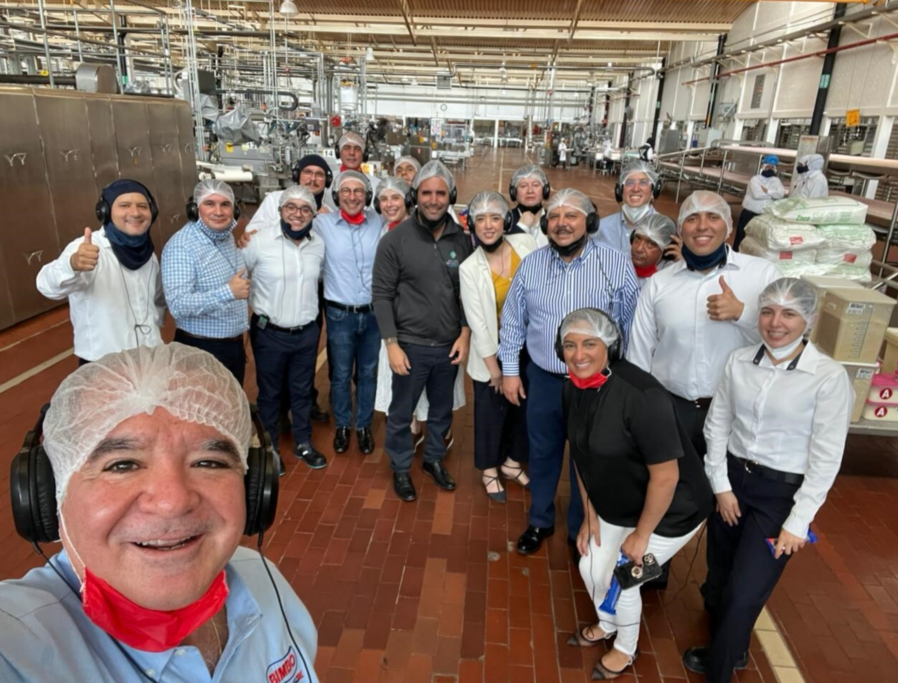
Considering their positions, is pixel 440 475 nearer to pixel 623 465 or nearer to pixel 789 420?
pixel 623 465

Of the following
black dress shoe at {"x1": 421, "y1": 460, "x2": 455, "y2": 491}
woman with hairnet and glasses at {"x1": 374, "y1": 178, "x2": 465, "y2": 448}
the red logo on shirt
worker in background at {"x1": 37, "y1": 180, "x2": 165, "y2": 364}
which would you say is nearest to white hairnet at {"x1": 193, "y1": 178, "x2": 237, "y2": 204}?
worker in background at {"x1": 37, "y1": 180, "x2": 165, "y2": 364}

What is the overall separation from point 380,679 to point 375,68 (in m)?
32.8

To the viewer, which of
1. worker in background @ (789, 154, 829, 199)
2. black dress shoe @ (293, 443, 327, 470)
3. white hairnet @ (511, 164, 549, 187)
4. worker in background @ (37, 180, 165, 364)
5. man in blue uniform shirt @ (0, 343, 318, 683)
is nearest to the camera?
man in blue uniform shirt @ (0, 343, 318, 683)

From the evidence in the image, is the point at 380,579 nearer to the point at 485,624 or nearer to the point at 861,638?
the point at 485,624

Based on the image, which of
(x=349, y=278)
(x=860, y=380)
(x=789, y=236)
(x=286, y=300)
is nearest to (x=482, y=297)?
(x=349, y=278)

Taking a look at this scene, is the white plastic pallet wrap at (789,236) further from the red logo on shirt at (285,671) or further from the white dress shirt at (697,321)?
the red logo on shirt at (285,671)

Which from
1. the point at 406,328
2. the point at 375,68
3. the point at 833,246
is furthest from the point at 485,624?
the point at 375,68

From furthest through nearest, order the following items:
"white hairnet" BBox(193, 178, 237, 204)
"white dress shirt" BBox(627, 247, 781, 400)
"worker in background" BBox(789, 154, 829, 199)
A: "worker in background" BBox(789, 154, 829, 199)
"white hairnet" BBox(193, 178, 237, 204)
"white dress shirt" BBox(627, 247, 781, 400)

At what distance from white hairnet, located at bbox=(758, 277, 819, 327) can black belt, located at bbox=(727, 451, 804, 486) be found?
0.59 metres

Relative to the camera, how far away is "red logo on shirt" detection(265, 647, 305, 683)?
1.17 m

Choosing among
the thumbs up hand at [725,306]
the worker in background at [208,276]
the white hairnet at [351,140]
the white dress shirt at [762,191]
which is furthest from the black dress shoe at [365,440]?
the white dress shirt at [762,191]

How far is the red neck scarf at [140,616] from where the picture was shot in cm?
94

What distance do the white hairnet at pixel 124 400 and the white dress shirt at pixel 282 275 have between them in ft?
7.99

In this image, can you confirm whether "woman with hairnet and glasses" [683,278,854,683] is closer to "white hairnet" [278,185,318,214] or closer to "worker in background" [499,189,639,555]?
"worker in background" [499,189,639,555]
